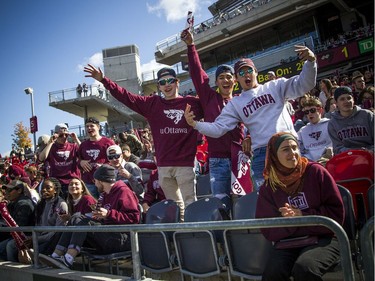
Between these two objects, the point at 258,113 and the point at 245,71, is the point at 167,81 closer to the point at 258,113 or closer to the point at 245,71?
the point at 245,71

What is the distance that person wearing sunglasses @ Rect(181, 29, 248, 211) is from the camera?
3.78m

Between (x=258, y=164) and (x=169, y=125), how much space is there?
1.23m

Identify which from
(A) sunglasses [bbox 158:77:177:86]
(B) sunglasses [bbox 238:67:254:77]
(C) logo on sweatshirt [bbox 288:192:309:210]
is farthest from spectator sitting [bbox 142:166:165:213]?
(C) logo on sweatshirt [bbox 288:192:309:210]

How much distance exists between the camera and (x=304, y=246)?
2.38m

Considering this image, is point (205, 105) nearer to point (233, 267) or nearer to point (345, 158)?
point (345, 158)

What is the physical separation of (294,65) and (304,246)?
15.2 metres

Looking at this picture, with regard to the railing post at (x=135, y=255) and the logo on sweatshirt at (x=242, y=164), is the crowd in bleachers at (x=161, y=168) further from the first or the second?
the railing post at (x=135, y=255)

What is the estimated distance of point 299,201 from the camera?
2.51 m

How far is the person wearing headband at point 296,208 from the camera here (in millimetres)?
2232

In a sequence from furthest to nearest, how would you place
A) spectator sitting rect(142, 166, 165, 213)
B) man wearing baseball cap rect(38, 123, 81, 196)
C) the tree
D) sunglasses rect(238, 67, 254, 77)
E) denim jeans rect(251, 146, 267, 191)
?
the tree < man wearing baseball cap rect(38, 123, 81, 196) < spectator sitting rect(142, 166, 165, 213) < sunglasses rect(238, 67, 254, 77) < denim jeans rect(251, 146, 267, 191)

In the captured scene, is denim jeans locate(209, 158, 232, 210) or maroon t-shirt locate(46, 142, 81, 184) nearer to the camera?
denim jeans locate(209, 158, 232, 210)

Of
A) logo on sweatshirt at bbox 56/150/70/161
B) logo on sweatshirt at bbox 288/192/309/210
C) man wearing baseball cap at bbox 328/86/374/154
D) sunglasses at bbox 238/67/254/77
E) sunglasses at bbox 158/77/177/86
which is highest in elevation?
sunglasses at bbox 158/77/177/86

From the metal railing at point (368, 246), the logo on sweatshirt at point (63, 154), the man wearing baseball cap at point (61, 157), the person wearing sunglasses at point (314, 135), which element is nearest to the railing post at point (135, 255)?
the metal railing at point (368, 246)

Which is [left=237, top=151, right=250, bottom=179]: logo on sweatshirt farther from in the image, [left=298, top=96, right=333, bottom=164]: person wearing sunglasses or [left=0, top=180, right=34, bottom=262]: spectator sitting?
[left=0, top=180, right=34, bottom=262]: spectator sitting
